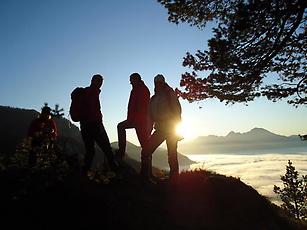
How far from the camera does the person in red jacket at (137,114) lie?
826 cm

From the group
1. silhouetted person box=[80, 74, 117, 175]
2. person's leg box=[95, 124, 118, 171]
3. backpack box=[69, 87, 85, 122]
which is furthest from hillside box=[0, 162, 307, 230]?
backpack box=[69, 87, 85, 122]

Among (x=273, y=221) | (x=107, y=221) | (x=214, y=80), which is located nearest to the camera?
(x=107, y=221)

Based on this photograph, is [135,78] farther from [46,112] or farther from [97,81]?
[46,112]

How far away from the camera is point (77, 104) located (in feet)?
25.8

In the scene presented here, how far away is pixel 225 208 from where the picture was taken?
841 centimetres

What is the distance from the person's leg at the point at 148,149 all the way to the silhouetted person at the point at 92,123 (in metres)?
0.79

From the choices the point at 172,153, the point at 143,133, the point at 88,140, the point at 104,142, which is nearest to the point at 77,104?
the point at 88,140

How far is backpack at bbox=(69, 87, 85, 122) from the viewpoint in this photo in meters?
7.83

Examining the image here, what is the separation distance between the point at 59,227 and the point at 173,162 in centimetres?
339

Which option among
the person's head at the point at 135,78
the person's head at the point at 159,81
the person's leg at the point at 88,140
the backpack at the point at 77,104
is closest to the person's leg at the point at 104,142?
the person's leg at the point at 88,140

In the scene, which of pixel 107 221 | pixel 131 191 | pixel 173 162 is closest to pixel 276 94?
pixel 173 162

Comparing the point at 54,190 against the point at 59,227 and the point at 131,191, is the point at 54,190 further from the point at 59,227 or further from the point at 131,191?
the point at 131,191

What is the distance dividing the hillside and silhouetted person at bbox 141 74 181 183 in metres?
0.90

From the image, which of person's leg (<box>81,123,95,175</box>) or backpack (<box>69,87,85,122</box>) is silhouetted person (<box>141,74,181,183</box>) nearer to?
person's leg (<box>81,123,95,175</box>)
